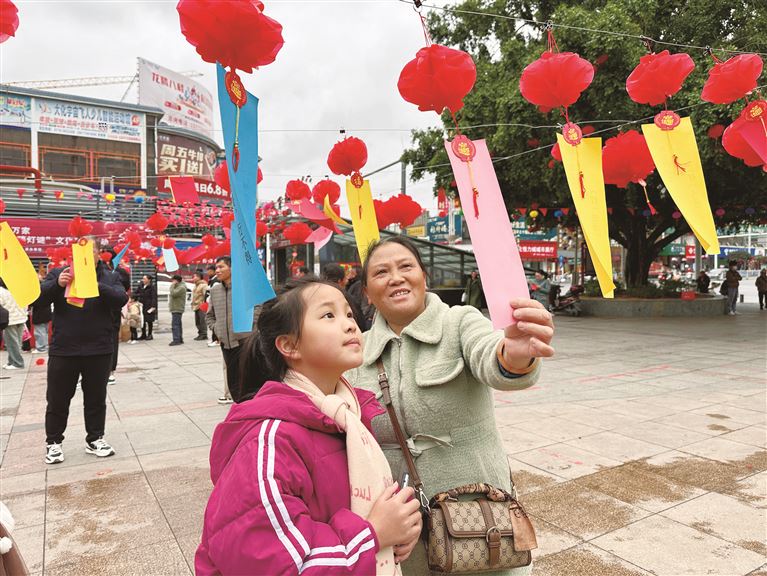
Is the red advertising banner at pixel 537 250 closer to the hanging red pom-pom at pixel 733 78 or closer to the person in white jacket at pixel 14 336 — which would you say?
the person in white jacket at pixel 14 336

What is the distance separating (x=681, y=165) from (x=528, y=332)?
189 centimetres

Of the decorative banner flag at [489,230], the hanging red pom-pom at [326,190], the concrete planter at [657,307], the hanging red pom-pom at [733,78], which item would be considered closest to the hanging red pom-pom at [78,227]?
the hanging red pom-pom at [326,190]

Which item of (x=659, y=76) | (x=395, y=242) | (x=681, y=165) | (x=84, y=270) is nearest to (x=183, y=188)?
(x=84, y=270)

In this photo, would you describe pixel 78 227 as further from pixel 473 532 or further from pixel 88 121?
pixel 88 121

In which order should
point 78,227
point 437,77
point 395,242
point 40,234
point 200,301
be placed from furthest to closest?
point 40,234 → point 200,301 → point 78,227 → point 437,77 → point 395,242

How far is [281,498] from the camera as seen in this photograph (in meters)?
1.03

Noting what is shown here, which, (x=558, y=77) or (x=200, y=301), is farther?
(x=200, y=301)

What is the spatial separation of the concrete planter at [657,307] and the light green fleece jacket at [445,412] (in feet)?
51.5

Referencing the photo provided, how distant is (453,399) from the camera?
5.21 ft

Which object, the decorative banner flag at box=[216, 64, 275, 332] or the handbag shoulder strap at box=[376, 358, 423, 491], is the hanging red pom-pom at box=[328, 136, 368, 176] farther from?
the handbag shoulder strap at box=[376, 358, 423, 491]

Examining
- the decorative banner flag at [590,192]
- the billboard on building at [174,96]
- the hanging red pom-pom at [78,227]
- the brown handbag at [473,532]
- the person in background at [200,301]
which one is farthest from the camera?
the billboard on building at [174,96]

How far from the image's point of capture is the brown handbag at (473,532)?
147 cm

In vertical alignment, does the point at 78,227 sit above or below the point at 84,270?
above

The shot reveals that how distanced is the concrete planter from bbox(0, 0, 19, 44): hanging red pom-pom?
16.5m
